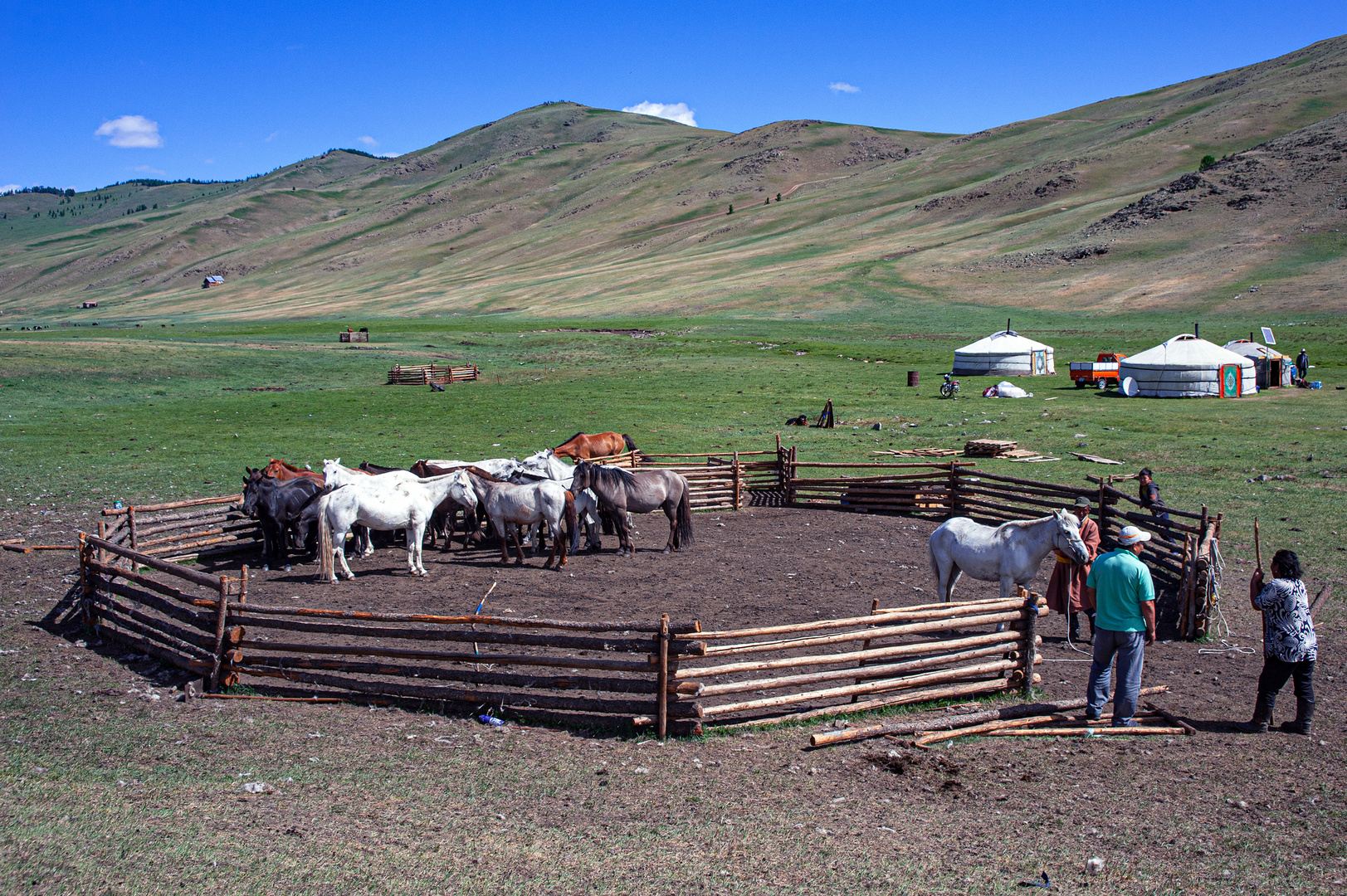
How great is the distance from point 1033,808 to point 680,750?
3046 millimetres

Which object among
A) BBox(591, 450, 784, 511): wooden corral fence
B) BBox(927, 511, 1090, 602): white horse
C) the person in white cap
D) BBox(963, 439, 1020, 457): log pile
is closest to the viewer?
the person in white cap

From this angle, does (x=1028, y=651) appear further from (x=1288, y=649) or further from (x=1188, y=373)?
(x=1188, y=373)

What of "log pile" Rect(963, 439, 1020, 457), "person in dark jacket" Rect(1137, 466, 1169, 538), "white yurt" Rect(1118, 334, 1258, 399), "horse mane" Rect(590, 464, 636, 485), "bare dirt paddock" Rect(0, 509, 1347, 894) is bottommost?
"bare dirt paddock" Rect(0, 509, 1347, 894)

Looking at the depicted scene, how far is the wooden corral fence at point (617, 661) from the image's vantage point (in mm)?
8719

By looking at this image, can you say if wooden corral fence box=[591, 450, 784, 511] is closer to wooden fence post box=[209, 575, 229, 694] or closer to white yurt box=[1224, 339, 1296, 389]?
wooden fence post box=[209, 575, 229, 694]

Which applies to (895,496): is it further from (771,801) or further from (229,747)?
(229,747)

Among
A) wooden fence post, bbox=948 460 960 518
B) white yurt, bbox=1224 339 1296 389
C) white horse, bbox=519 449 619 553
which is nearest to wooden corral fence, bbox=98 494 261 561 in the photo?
white horse, bbox=519 449 619 553

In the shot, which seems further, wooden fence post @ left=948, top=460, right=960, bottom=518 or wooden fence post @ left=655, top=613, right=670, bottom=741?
wooden fence post @ left=948, top=460, right=960, bottom=518

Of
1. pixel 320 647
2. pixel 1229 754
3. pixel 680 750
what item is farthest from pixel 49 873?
pixel 1229 754

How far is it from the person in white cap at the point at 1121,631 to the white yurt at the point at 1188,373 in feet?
118

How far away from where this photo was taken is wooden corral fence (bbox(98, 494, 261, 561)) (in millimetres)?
14773

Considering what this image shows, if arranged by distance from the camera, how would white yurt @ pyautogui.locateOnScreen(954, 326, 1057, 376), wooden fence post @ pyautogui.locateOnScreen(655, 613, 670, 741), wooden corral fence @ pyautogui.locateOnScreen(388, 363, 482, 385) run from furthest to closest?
1. white yurt @ pyautogui.locateOnScreen(954, 326, 1057, 376)
2. wooden corral fence @ pyautogui.locateOnScreen(388, 363, 482, 385)
3. wooden fence post @ pyautogui.locateOnScreen(655, 613, 670, 741)

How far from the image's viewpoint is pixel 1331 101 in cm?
11625

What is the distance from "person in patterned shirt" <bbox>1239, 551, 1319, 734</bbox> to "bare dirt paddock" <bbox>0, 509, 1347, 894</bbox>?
0.22 metres
